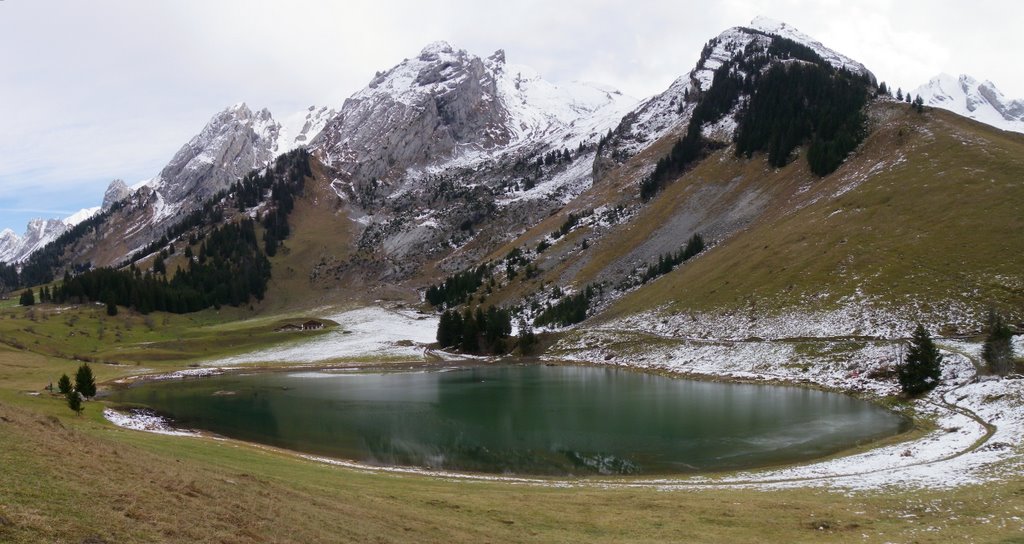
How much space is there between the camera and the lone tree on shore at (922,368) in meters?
53.1

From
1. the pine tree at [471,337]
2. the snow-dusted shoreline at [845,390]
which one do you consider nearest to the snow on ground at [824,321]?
the snow-dusted shoreline at [845,390]

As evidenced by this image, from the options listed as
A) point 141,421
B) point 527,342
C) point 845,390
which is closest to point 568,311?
point 527,342

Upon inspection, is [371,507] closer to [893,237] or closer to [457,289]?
[893,237]

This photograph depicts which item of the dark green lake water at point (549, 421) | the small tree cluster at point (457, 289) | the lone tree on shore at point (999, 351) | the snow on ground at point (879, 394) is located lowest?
the dark green lake water at point (549, 421)

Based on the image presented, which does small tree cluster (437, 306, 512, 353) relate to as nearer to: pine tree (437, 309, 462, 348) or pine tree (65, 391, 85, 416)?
pine tree (437, 309, 462, 348)

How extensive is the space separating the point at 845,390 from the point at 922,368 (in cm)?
896

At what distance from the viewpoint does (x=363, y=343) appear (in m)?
144

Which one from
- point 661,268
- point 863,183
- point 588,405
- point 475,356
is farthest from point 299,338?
point 863,183

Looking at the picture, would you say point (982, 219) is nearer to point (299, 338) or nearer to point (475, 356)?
point (475, 356)

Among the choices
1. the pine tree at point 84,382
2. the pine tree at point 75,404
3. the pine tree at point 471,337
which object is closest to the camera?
the pine tree at point 75,404

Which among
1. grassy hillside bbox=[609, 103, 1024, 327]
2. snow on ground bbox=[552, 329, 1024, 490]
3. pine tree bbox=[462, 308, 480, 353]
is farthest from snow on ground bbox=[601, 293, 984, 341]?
pine tree bbox=[462, 308, 480, 353]

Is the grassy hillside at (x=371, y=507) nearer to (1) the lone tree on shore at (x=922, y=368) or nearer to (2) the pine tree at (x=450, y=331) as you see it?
(1) the lone tree on shore at (x=922, y=368)

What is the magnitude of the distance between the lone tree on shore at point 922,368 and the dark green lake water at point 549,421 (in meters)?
4.26

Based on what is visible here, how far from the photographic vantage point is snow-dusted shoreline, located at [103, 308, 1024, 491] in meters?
→ 30.6
